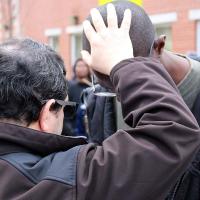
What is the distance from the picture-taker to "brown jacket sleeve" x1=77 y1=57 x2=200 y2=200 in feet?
4.71

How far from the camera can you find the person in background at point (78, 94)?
19.0 feet

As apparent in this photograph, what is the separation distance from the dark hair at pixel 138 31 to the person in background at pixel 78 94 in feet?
12.1

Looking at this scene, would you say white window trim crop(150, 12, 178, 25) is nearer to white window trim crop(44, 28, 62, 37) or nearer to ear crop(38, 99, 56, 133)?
white window trim crop(44, 28, 62, 37)

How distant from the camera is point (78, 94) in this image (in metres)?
6.60

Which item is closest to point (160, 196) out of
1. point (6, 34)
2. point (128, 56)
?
point (128, 56)

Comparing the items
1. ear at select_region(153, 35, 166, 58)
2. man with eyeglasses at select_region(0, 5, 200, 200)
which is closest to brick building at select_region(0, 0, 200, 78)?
ear at select_region(153, 35, 166, 58)

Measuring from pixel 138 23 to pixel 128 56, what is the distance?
45 cm

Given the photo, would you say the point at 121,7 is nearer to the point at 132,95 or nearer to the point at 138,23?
the point at 138,23

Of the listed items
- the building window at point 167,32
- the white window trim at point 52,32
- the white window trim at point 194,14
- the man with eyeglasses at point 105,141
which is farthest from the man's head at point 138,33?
the white window trim at point 52,32

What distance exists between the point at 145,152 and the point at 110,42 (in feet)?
1.23

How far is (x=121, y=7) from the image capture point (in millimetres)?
1972

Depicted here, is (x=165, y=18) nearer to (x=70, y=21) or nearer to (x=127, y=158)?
(x=70, y=21)

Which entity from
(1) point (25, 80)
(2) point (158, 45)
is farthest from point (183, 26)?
(1) point (25, 80)

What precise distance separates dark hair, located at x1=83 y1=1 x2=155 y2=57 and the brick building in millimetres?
7084
